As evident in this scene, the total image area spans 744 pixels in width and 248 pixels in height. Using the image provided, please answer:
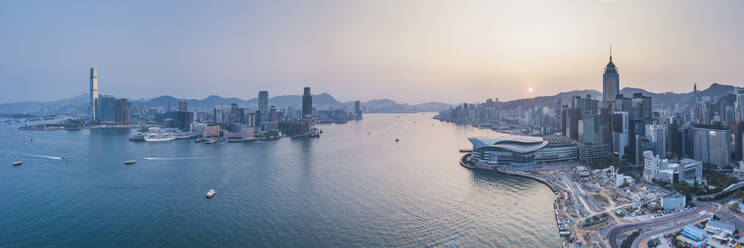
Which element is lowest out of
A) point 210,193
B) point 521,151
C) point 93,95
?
point 210,193

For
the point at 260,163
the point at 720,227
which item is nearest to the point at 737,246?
the point at 720,227

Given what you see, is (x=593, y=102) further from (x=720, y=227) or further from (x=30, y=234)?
(x=30, y=234)

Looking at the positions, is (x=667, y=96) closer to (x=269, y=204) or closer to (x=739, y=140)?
(x=739, y=140)

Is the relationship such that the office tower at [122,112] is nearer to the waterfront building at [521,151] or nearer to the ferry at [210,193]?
the ferry at [210,193]

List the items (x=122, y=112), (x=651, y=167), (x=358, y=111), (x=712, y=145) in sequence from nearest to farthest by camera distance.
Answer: (x=651, y=167) → (x=712, y=145) → (x=122, y=112) → (x=358, y=111)

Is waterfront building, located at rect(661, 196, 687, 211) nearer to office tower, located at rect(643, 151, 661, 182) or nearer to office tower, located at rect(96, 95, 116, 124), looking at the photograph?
office tower, located at rect(643, 151, 661, 182)

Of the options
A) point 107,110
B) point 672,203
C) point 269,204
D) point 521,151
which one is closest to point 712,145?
point 521,151

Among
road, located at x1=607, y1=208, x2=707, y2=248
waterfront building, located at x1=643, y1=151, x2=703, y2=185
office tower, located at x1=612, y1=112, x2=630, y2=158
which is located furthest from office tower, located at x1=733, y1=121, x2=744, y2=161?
road, located at x1=607, y1=208, x2=707, y2=248
